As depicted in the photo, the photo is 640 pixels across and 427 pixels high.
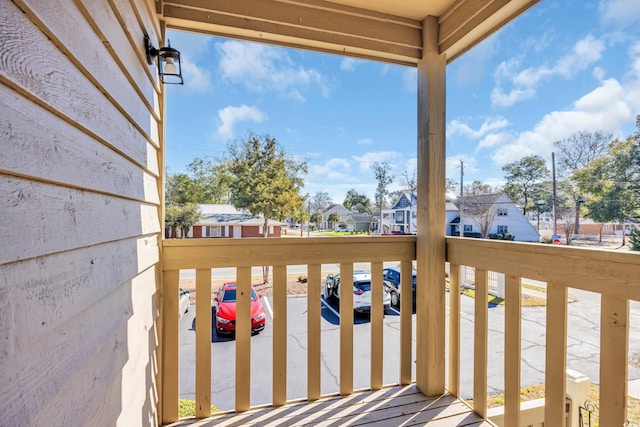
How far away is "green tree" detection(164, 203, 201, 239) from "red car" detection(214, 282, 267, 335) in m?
0.51

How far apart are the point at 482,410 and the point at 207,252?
5.77ft

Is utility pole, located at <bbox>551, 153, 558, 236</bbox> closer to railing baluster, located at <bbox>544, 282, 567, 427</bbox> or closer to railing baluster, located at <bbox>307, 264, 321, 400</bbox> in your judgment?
railing baluster, located at <bbox>544, 282, 567, 427</bbox>

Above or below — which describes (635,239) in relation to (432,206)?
below

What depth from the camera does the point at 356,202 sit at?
7.03 feet

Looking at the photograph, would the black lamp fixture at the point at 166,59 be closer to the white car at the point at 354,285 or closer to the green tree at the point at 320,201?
the green tree at the point at 320,201

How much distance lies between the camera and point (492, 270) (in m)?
1.66

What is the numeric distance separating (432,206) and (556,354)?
94 centimetres

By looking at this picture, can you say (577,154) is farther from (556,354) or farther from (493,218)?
(556,354)

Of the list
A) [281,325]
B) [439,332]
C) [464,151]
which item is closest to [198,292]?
[281,325]

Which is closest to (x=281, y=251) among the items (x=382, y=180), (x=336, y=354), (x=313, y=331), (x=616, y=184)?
(x=313, y=331)

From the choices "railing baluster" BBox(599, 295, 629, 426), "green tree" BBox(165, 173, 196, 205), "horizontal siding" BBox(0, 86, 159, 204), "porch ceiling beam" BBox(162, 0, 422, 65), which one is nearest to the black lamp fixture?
"porch ceiling beam" BBox(162, 0, 422, 65)

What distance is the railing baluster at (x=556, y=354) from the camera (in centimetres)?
134

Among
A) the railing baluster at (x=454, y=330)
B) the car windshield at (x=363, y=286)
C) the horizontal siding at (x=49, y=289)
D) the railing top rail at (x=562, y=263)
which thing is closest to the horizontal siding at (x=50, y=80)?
the horizontal siding at (x=49, y=289)

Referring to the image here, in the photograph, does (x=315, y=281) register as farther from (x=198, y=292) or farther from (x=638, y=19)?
(x=638, y=19)
